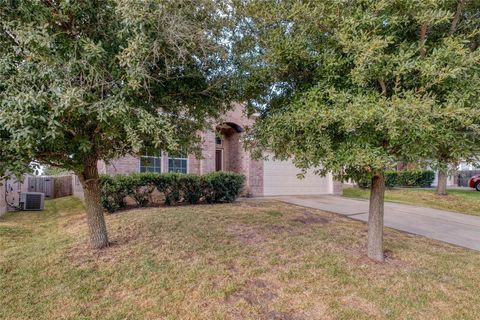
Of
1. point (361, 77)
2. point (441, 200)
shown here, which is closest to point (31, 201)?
point (361, 77)

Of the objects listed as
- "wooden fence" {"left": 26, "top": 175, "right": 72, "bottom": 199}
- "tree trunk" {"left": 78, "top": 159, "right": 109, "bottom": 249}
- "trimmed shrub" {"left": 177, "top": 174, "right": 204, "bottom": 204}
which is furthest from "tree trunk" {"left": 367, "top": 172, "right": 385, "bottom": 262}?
"wooden fence" {"left": 26, "top": 175, "right": 72, "bottom": 199}

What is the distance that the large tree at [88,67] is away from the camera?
332 centimetres

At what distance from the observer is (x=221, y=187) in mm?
10352

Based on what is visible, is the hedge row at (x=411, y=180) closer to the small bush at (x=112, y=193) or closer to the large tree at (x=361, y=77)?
the small bush at (x=112, y=193)

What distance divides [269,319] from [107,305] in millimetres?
1964

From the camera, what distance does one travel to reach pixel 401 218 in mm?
8703

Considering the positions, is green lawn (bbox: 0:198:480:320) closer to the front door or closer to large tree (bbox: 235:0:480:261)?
large tree (bbox: 235:0:480:261)

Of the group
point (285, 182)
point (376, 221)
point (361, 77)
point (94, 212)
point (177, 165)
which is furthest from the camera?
point (285, 182)

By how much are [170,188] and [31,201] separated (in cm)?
545

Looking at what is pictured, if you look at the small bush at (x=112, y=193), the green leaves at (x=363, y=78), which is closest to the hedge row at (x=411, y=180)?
the small bush at (x=112, y=193)

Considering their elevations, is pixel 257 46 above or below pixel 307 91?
above

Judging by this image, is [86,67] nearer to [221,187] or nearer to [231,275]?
[231,275]

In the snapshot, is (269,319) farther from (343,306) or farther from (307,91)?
(307,91)

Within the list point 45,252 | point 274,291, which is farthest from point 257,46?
point 45,252
